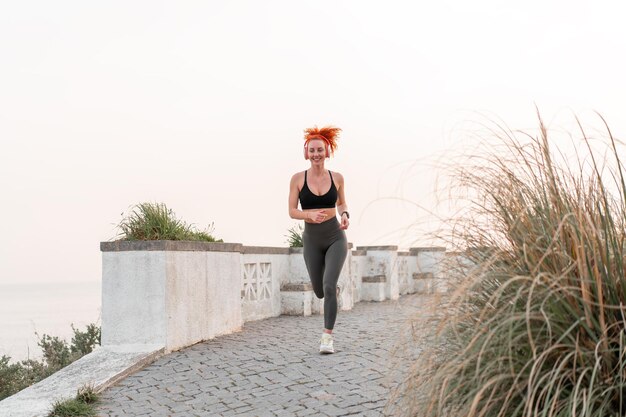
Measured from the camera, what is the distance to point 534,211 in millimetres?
3822

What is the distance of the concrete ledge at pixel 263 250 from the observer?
11.0 m

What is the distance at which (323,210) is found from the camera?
7.69 metres

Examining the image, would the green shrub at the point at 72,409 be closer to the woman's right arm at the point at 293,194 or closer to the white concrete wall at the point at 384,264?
the woman's right arm at the point at 293,194

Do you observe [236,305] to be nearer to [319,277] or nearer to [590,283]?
[319,277]

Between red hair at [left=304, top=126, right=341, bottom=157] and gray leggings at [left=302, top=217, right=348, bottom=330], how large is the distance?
2.57ft

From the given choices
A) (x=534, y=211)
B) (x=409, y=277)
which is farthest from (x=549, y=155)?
(x=409, y=277)

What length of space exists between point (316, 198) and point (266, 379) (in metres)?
1.98

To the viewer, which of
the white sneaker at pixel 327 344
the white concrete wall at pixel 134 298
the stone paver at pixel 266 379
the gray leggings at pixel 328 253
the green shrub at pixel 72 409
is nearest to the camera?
the stone paver at pixel 266 379

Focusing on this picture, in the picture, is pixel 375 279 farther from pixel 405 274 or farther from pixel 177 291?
pixel 177 291

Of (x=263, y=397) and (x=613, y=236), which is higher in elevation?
(x=613, y=236)

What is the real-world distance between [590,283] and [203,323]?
6.11 metres

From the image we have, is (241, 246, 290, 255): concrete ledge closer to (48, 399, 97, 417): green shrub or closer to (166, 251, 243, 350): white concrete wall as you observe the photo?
(166, 251, 243, 350): white concrete wall

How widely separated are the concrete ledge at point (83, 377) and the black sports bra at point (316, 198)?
86.5 inches

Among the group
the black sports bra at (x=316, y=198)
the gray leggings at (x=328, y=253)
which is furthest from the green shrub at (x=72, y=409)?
the black sports bra at (x=316, y=198)
